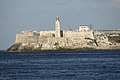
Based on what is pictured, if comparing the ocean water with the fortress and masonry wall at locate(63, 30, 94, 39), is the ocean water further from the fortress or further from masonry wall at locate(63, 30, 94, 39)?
masonry wall at locate(63, 30, 94, 39)

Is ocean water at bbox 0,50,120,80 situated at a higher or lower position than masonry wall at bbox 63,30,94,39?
lower

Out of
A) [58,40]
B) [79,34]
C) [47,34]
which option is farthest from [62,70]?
[47,34]

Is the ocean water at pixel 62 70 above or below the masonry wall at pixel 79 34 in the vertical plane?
below

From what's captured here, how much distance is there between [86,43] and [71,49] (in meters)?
5.93

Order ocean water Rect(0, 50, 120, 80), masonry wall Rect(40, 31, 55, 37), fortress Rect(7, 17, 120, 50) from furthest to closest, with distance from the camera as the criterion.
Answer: masonry wall Rect(40, 31, 55, 37) < fortress Rect(7, 17, 120, 50) < ocean water Rect(0, 50, 120, 80)

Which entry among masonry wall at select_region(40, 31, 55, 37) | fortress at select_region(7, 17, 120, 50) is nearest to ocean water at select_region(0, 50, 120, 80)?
fortress at select_region(7, 17, 120, 50)

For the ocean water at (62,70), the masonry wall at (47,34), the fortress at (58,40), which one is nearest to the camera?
the ocean water at (62,70)

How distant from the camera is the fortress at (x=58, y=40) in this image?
5428 inches

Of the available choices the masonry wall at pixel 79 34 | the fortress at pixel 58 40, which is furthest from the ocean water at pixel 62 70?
the masonry wall at pixel 79 34

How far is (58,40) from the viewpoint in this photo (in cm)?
13662

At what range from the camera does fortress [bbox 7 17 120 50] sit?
137875 millimetres

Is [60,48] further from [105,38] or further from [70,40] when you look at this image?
→ [105,38]

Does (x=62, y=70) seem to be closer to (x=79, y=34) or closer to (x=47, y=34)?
(x=79, y=34)

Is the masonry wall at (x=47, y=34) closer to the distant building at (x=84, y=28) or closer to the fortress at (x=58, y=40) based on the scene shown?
the fortress at (x=58, y=40)
